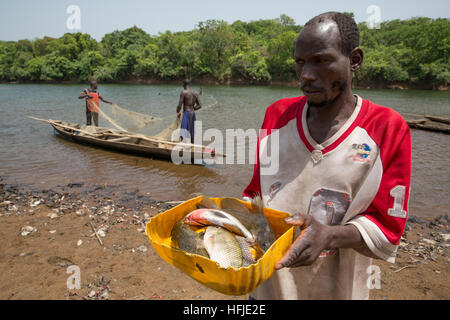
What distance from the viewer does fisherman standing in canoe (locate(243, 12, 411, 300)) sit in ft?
3.75

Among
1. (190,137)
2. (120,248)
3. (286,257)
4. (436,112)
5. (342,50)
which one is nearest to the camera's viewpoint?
(286,257)

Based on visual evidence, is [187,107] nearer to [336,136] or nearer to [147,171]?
[147,171]

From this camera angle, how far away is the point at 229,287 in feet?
3.55

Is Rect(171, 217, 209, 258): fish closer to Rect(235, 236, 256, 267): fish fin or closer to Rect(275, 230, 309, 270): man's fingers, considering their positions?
Rect(235, 236, 256, 267): fish fin

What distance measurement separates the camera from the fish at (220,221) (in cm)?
138

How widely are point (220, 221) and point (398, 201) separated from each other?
0.77 metres

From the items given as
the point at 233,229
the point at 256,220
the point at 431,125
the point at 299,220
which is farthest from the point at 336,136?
the point at 431,125

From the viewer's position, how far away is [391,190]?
1171 mm

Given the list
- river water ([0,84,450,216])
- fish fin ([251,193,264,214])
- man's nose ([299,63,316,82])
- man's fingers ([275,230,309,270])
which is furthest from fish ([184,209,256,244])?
river water ([0,84,450,216])

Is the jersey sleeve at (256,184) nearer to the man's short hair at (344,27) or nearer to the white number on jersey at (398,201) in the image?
the man's short hair at (344,27)

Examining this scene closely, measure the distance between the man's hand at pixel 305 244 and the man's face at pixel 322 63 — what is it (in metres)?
0.51
